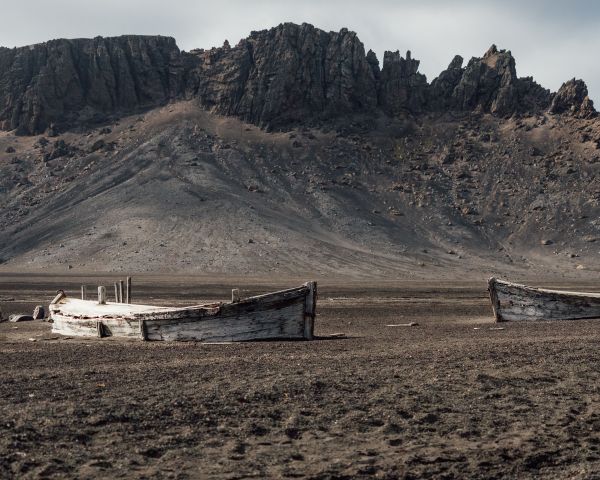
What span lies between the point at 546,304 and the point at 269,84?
285 feet

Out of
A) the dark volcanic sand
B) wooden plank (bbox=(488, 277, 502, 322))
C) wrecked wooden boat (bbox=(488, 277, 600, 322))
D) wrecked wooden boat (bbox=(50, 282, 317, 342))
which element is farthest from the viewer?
wooden plank (bbox=(488, 277, 502, 322))

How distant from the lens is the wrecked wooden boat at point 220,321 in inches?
736

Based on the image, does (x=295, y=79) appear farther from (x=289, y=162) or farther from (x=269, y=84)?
(x=289, y=162)

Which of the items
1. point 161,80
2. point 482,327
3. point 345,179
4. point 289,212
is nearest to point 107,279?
point 289,212

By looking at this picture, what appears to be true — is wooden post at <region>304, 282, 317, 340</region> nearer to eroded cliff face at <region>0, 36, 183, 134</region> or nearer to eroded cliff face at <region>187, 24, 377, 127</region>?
eroded cliff face at <region>187, 24, 377, 127</region>

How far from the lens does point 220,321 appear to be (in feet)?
61.4

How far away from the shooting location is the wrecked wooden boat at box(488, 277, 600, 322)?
25.3 metres

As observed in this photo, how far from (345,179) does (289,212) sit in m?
13.3

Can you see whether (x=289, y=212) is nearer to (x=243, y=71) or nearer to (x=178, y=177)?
(x=178, y=177)

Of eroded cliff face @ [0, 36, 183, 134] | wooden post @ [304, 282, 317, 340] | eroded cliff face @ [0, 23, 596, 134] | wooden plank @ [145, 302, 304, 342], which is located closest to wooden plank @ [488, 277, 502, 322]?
wooden post @ [304, 282, 317, 340]

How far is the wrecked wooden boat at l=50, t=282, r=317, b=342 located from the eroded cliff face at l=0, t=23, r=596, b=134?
88337 mm

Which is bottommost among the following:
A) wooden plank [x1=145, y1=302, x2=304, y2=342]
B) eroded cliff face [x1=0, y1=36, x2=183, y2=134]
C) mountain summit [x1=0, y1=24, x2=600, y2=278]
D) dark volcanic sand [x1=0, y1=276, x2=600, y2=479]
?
dark volcanic sand [x1=0, y1=276, x2=600, y2=479]

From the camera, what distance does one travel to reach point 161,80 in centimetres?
12062

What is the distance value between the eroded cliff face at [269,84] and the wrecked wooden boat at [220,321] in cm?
8834
